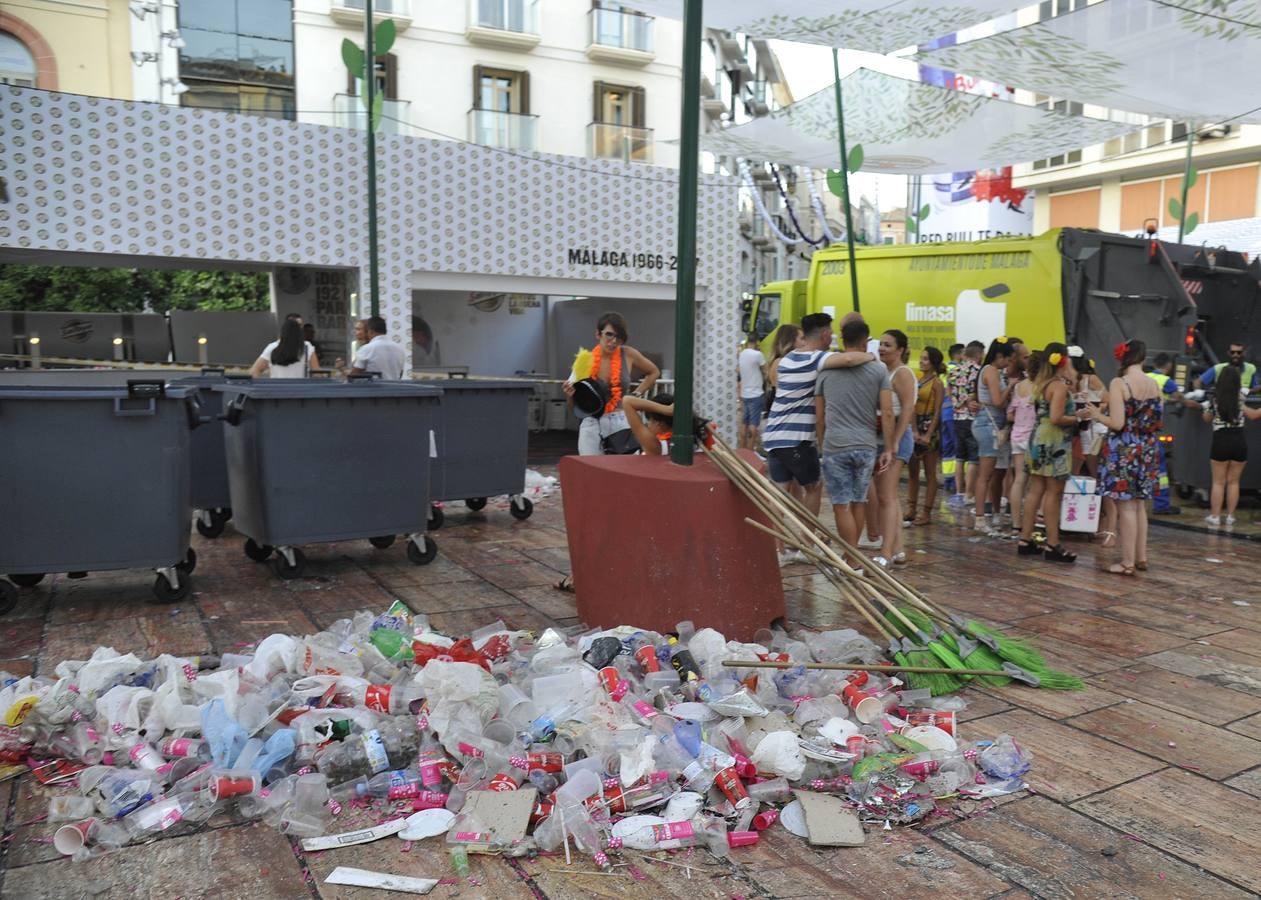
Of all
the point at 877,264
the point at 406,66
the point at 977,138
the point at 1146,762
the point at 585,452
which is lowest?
the point at 1146,762

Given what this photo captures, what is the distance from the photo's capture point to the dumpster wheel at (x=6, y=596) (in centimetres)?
531

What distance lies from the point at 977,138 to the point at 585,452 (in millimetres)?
8790

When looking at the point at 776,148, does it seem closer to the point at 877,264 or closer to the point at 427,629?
the point at 877,264

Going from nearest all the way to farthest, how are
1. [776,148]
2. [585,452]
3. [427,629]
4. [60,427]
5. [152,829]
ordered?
[152,829]
[427,629]
[60,427]
[585,452]
[776,148]

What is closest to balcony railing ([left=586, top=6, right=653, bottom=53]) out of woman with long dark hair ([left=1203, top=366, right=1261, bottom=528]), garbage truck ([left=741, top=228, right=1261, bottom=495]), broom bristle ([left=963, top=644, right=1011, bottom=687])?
garbage truck ([left=741, top=228, right=1261, bottom=495])

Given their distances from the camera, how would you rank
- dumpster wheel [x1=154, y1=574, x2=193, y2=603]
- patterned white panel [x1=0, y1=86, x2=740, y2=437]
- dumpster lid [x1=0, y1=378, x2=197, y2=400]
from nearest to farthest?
dumpster lid [x1=0, y1=378, x2=197, y2=400] → dumpster wheel [x1=154, y1=574, x2=193, y2=603] → patterned white panel [x1=0, y1=86, x2=740, y2=437]

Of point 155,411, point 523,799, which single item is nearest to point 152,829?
point 523,799

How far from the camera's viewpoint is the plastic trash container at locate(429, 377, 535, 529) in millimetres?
8258

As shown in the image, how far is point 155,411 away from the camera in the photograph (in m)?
5.47

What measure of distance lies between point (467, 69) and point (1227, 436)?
684 inches

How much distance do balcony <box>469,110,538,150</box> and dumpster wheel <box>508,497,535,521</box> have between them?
33.9 feet

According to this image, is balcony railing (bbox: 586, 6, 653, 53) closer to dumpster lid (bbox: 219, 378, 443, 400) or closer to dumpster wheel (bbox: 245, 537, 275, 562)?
dumpster lid (bbox: 219, 378, 443, 400)

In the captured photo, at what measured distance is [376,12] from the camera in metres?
20.6

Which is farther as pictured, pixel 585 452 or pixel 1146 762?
pixel 585 452
